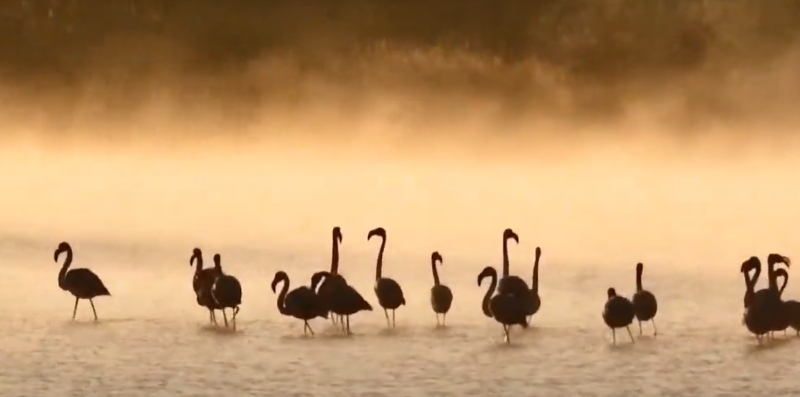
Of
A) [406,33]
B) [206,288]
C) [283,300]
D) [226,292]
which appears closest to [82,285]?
[206,288]

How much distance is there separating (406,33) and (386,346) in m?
2.28

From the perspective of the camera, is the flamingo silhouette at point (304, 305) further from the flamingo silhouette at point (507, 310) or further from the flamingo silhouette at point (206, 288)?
the flamingo silhouette at point (507, 310)

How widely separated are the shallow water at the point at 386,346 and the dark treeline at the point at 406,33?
3.24 feet

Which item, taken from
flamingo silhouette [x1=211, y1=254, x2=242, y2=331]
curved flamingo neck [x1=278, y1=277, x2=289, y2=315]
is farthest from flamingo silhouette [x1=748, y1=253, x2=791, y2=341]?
flamingo silhouette [x1=211, y1=254, x2=242, y2=331]

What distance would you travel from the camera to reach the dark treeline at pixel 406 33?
518cm

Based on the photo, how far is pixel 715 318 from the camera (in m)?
3.89

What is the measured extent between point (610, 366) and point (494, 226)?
2.04m

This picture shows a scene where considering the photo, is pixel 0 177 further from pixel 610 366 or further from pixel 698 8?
pixel 610 366

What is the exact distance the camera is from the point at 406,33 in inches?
216

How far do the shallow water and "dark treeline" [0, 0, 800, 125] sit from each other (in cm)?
99

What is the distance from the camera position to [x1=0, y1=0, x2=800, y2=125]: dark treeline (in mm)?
5180

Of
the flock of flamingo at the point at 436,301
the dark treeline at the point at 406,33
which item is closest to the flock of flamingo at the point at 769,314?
the flock of flamingo at the point at 436,301

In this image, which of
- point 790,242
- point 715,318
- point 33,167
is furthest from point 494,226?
point 33,167

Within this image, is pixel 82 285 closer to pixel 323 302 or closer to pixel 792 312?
pixel 323 302
